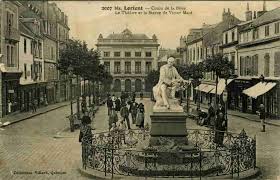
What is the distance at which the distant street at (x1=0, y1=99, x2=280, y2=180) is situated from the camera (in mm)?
14128

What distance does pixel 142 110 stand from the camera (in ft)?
82.7

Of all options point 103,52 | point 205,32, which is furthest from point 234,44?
point 103,52

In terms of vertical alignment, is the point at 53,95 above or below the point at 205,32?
below

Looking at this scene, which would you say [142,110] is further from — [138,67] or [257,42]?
[138,67]

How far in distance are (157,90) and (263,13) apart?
26.7 m

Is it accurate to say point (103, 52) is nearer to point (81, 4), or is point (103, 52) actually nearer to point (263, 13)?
point (263, 13)

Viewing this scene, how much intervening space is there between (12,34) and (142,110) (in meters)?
14.4

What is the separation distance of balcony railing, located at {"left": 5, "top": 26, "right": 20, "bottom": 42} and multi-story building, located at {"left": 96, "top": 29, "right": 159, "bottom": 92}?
4991cm

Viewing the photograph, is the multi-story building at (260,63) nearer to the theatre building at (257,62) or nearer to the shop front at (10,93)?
the theatre building at (257,62)

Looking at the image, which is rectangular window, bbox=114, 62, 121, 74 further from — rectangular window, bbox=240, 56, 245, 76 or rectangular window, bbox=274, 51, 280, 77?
rectangular window, bbox=274, 51, 280, 77

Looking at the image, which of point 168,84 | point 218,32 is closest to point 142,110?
point 168,84

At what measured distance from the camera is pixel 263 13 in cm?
3941

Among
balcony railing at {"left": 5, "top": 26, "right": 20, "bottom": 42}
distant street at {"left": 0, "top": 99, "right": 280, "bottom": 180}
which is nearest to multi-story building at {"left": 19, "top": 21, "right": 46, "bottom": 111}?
balcony railing at {"left": 5, "top": 26, "right": 20, "bottom": 42}

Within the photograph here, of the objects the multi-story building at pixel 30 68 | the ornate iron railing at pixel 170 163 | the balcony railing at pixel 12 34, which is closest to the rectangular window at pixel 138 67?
the multi-story building at pixel 30 68
